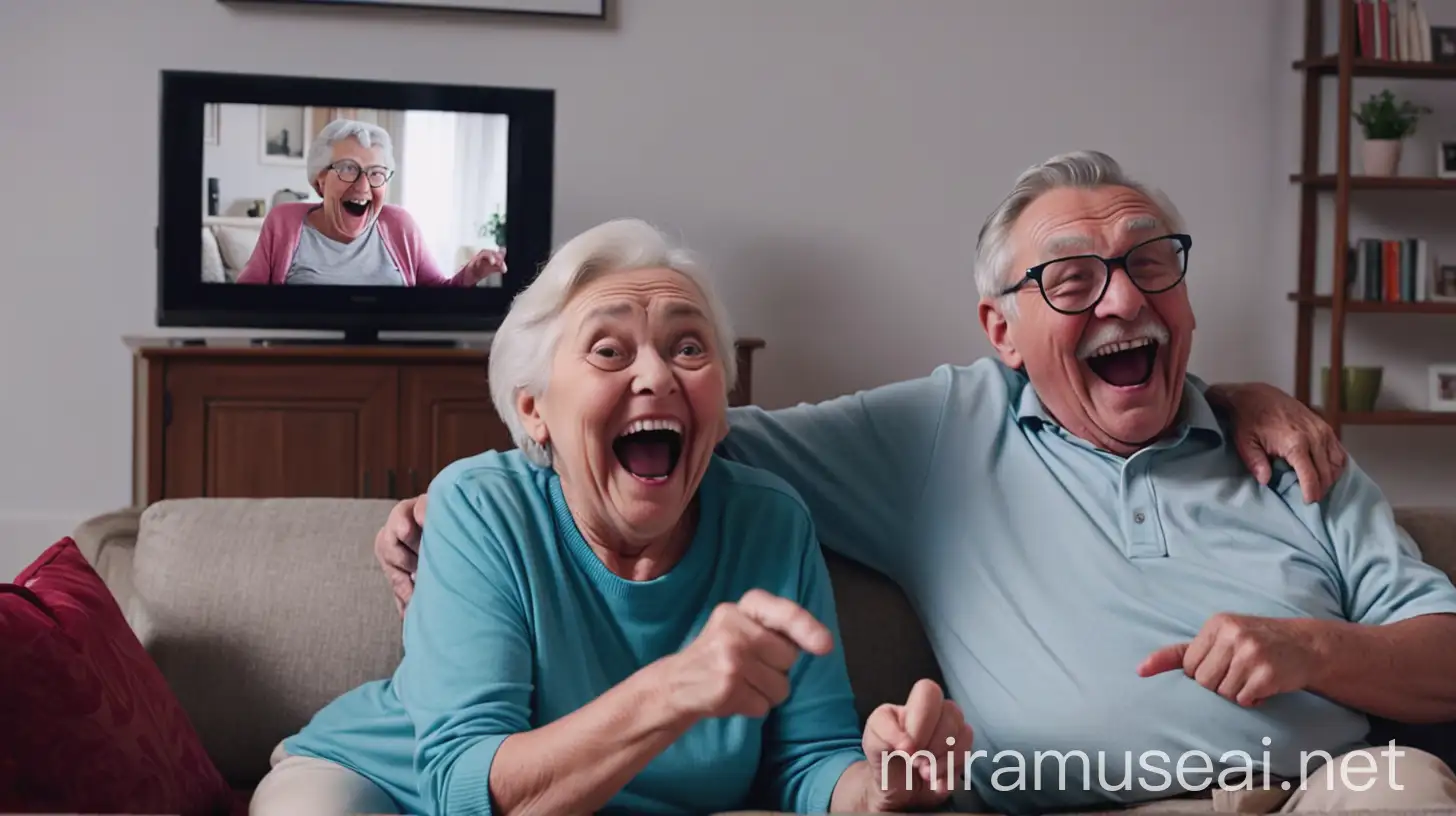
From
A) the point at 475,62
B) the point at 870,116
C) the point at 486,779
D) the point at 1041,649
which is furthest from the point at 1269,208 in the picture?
the point at 486,779

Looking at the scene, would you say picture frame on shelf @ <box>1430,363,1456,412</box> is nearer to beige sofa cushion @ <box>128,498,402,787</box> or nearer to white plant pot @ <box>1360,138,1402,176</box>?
white plant pot @ <box>1360,138,1402,176</box>

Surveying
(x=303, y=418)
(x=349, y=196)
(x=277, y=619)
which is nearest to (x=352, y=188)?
(x=349, y=196)

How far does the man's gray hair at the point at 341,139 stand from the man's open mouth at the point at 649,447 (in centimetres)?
236

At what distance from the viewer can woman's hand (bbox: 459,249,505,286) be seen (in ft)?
12.0

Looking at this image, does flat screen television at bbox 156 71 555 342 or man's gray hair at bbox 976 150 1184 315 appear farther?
flat screen television at bbox 156 71 555 342

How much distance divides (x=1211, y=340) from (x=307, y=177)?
2.71 meters

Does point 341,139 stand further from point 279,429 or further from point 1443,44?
point 1443,44

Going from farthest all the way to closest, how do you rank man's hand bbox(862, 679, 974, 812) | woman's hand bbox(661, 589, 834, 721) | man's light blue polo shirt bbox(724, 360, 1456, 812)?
1. man's light blue polo shirt bbox(724, 360, 1456, 812)
2. man's hand bbox(862, 679, 974, 812)
3. woman's hand bbox(661, 589, 834, 721)

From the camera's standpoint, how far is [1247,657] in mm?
1373

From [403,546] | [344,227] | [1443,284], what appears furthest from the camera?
[1443,284]

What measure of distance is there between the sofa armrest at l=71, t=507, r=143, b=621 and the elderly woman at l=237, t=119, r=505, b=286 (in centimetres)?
186

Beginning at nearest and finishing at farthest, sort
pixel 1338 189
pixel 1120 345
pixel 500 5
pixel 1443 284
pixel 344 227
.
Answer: pixel 1120 345
pixel 344 227
pixel 500 5
pixel 1338 189
pixel 1443 284

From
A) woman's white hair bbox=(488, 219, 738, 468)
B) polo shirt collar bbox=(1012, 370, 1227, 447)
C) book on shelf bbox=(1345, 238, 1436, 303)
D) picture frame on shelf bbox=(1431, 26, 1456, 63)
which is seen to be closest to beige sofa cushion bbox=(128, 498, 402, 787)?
woman's white hair bbox=(488, 219, 738, 468)

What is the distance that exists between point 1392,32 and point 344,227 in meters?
3.00
